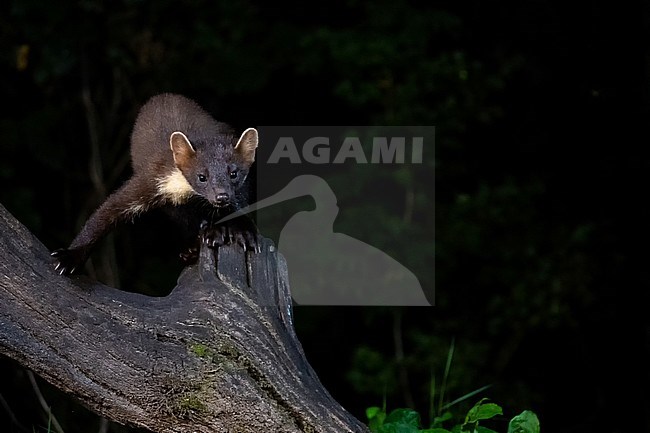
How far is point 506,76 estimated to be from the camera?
6.59 metres

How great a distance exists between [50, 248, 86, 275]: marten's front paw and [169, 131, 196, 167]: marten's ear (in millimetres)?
596

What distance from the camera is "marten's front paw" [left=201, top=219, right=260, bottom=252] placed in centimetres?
395

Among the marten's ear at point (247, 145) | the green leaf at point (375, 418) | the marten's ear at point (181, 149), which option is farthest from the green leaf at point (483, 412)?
the marten's ear at point (181, 149)

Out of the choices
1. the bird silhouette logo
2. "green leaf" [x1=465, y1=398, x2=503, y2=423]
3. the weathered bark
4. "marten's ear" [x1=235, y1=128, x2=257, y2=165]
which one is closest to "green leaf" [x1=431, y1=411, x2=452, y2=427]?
"green leaf" [x1=465, y1=398, x2=503, y2=423]

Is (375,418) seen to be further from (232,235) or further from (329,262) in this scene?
(329,262)

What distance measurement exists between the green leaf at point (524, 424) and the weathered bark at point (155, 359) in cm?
62

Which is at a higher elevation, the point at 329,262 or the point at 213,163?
the point at 213,163

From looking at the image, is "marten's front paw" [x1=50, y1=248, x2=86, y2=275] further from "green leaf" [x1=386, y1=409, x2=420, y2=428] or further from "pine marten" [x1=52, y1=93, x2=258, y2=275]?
"green leaf" [x1=386, y1=409, x2=420, y2=428]

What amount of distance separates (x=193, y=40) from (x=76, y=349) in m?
3.29

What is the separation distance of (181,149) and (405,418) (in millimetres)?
1373

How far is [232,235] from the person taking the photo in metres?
4.00

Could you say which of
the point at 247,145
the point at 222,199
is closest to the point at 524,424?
the point at 222,199

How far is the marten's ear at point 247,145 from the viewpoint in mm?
4297

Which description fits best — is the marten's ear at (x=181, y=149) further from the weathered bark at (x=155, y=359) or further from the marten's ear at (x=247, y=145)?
the weathered bark at (x=155, y=359)
